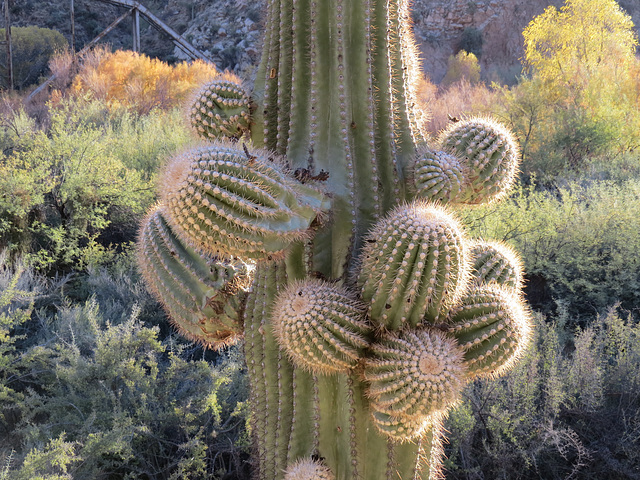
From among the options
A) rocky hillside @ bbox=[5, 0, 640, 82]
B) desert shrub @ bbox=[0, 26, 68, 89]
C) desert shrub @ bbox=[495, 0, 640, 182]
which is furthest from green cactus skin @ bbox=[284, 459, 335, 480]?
rocky hillside @ bbox=[5, 0, 640, 82]

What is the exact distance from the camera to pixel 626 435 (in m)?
3.98

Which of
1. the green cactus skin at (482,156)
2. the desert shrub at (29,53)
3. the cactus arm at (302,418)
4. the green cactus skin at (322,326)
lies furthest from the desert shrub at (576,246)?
the desert shrub at (29,53)

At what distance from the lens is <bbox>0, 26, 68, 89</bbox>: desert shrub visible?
23.0m

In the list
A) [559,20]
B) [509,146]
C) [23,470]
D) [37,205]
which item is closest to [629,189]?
[509,146]

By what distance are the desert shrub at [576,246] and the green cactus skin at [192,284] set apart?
17.4 ft

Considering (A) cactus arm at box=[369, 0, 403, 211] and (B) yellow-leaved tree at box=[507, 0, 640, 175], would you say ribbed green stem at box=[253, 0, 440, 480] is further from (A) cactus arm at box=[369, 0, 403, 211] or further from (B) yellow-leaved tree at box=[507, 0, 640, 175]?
(B) yellow-leaved tree at box=[507, 0, 640, 175]

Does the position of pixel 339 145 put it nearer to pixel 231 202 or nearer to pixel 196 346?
pixel 231 202

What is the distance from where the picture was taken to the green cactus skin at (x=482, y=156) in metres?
1.99

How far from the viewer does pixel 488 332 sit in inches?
66.2

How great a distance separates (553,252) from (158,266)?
635cm

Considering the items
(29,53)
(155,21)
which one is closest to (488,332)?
(155,21)

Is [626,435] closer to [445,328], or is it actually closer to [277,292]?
[445,328]

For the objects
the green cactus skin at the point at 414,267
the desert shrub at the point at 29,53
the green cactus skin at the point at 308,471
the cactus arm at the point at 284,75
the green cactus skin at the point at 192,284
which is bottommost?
the desert shrub at the point at 29,53

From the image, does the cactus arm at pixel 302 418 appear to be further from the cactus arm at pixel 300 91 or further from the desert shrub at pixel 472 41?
the desert shrub at pixel 472 41
